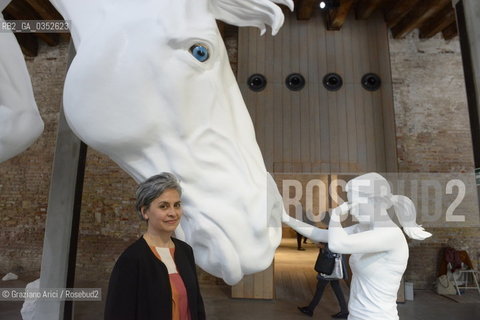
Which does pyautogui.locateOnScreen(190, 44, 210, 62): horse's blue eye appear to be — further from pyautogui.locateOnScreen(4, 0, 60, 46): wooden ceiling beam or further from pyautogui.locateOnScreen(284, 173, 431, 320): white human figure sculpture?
pyautogui.locateOnScreen(4, 0, 60, 46): wooden ceiling beam

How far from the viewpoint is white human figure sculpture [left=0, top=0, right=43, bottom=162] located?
116cm

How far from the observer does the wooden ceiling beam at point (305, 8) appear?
18.5 feet

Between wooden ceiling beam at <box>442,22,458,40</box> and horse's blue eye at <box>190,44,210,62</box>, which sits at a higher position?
wooden ceiling beam at <box>442,22,458,40</box>

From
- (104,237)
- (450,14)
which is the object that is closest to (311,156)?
(450,14)

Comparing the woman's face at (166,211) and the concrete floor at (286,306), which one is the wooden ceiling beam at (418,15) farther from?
the woman's face at (166,211)

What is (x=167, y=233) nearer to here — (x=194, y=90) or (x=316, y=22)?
(x=194, y=90)

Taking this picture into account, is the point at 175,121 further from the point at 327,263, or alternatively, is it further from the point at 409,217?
the point at 327,263

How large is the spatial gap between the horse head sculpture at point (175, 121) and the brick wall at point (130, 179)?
5.48 metres

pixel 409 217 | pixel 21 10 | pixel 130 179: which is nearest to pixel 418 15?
pixel 409 217

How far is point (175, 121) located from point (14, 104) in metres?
0.75

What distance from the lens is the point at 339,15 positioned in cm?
571

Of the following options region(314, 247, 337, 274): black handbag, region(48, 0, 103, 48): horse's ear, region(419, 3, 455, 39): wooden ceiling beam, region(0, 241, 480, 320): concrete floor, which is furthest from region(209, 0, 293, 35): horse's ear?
region(419, 3, 455, 39): wooden ceiling beam

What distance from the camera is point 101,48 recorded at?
799 millimetres

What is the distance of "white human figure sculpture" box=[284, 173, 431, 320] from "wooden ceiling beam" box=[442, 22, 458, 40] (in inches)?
221
